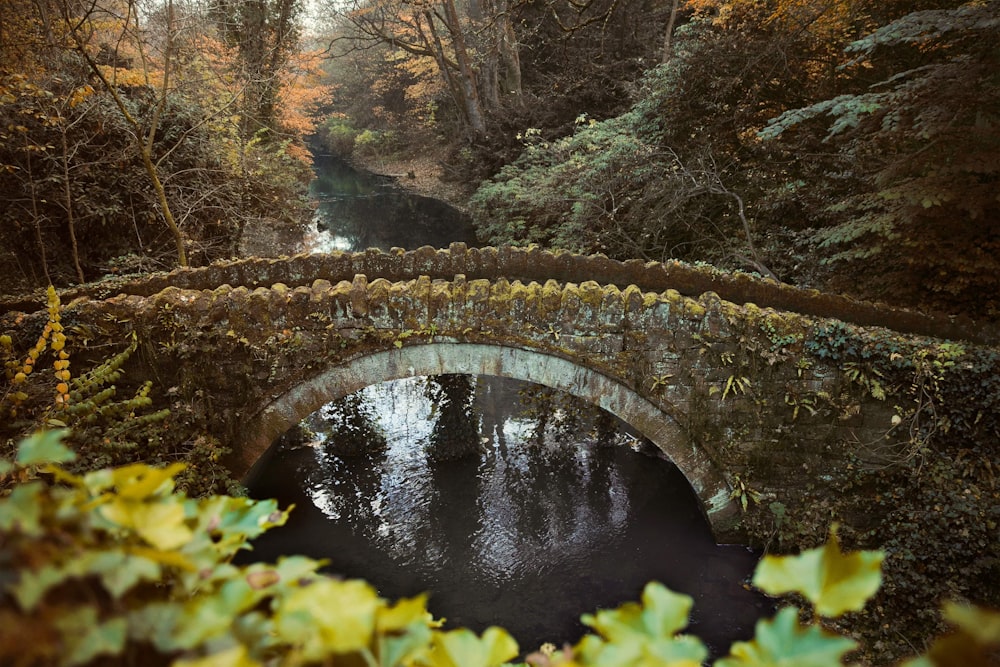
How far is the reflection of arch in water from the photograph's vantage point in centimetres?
552

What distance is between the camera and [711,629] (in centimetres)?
536

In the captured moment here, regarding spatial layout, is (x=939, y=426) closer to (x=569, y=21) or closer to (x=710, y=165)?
(x=710, y=165)

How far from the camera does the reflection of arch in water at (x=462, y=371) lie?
552 cm

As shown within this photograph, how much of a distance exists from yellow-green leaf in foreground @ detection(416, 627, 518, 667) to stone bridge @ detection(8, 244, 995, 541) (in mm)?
4489

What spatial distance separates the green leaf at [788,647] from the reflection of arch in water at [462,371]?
4.67 metres

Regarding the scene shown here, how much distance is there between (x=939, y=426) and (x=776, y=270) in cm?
499

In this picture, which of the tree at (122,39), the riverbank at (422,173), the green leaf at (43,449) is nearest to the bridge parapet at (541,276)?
the tree at (122,39)

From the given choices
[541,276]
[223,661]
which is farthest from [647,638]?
[541,276]

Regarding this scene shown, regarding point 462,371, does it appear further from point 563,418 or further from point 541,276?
point 563,418

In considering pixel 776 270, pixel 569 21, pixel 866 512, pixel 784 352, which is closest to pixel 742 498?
pixel 866 512

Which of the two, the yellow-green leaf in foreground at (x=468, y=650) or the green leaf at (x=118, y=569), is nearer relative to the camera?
the green leaf at (x=118, y=569)

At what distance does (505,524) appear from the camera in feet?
22.4

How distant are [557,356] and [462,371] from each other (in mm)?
1042

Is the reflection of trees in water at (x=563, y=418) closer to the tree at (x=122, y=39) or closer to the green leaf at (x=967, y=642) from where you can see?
the tree at (x=122, y=39)
